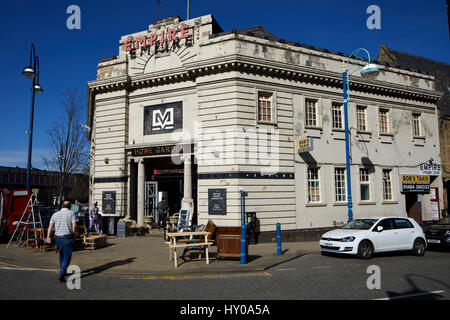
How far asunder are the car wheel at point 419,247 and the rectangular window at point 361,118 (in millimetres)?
8399

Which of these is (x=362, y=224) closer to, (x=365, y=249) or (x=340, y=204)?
(x=365, y=249)

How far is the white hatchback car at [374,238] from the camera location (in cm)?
1165

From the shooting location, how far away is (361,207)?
1902cm

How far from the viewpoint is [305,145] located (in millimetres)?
16672

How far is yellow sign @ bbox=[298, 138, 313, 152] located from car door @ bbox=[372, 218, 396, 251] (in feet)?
16.7

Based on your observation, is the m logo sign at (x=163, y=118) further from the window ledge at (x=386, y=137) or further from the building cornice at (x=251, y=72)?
the window ledge at (x=386, y=137)

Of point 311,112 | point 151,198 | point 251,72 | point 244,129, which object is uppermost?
point 251,72

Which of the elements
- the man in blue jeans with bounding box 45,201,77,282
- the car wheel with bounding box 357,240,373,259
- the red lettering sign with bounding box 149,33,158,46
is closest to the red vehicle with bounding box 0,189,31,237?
the man in blue jeans with bounding box 45,201,77,282

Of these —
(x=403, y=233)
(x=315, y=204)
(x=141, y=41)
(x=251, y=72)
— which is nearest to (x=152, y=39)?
(x=141, y=41)

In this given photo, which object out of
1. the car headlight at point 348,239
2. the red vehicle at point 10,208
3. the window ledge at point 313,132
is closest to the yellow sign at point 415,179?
the window ledge at point 313,132

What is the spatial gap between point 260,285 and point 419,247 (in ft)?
26.6

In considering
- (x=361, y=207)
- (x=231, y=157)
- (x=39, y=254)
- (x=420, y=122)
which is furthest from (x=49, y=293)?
(x=420, y=122)
